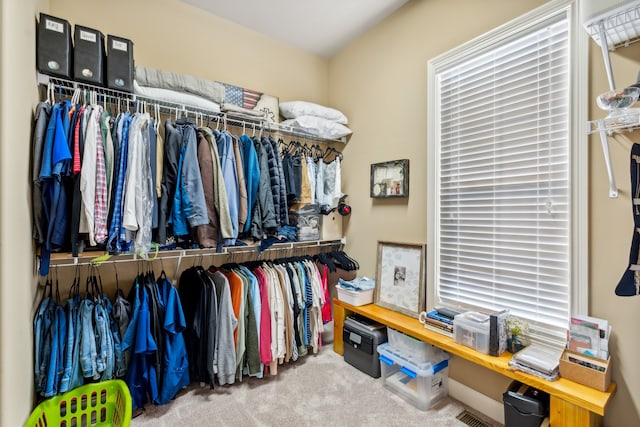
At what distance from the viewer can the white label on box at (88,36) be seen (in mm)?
1737

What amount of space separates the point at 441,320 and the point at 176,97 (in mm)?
2423

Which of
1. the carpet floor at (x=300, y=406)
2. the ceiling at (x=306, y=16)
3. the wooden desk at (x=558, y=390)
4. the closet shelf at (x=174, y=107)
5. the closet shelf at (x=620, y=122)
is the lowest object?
the carpet floor at (x=300, y=406)

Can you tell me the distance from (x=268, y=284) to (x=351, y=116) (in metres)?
1.88

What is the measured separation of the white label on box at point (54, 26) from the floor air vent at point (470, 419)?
3347 mm

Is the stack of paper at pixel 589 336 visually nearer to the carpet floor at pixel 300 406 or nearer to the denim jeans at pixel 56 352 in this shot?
the carpet floor at pixel 300 406

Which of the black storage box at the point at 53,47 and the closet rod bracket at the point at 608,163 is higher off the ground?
the black storage box at the point at 53,47

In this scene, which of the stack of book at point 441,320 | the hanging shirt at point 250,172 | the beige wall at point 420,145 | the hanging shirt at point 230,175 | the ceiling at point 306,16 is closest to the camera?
the beige wall at point 420,145

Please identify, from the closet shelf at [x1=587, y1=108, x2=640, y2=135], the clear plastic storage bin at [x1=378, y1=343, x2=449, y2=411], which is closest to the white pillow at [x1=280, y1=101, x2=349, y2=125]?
the closet shelf at [x1=587, y1=108, x2=640, y2=135]

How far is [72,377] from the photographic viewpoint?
5.63 ft

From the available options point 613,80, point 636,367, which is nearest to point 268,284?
point 636,367

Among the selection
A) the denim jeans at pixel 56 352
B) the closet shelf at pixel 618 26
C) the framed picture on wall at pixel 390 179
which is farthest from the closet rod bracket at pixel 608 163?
the denim jeans at pixel 56 352

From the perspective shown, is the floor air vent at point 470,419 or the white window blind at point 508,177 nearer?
the white window blind at point 508,177

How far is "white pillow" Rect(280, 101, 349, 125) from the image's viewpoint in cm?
281

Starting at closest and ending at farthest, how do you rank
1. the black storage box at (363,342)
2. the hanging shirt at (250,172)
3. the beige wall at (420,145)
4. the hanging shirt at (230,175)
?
1. the beige wall at (420,145)
2. the hanging shirt at (230,175)
3. the hanging shirt at (250,172)
4. the black storage box at (363,342)
